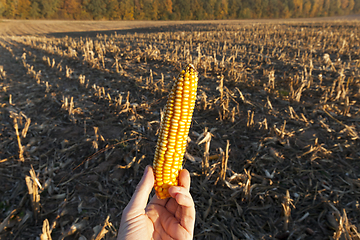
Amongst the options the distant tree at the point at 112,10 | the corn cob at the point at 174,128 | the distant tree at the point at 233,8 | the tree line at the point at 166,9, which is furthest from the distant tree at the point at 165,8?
the corn cob at the point at 174,128

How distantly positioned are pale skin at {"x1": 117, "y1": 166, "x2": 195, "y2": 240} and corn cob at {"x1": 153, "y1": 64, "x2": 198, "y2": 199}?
12 cm

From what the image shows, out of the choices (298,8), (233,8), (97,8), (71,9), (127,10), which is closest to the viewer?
(71,9)

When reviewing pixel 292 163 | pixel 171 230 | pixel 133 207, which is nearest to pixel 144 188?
pixel 133 207

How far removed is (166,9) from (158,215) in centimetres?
7915

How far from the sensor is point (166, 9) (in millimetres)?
69562

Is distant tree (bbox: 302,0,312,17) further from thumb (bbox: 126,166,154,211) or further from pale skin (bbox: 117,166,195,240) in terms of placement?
thumb (bbox: 126,166,154,211)

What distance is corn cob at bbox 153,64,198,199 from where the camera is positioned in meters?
1.76

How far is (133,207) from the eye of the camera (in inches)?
76.3

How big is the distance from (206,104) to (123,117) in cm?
241

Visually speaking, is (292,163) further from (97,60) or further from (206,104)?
(97,60)

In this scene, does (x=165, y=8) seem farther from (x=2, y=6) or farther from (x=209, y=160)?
(x=209, y=160)

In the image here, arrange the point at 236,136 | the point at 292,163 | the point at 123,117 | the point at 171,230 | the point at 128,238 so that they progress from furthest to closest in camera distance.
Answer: the point at 123,117 → the point at 236,136 → the point at 292,163 → the point at 171,230 → the point at 128,238

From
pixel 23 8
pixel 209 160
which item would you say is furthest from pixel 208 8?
pixel 209 160

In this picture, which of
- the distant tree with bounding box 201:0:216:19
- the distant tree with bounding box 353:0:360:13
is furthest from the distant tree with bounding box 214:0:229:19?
the distant tree with bounding box 353:0:360:13
